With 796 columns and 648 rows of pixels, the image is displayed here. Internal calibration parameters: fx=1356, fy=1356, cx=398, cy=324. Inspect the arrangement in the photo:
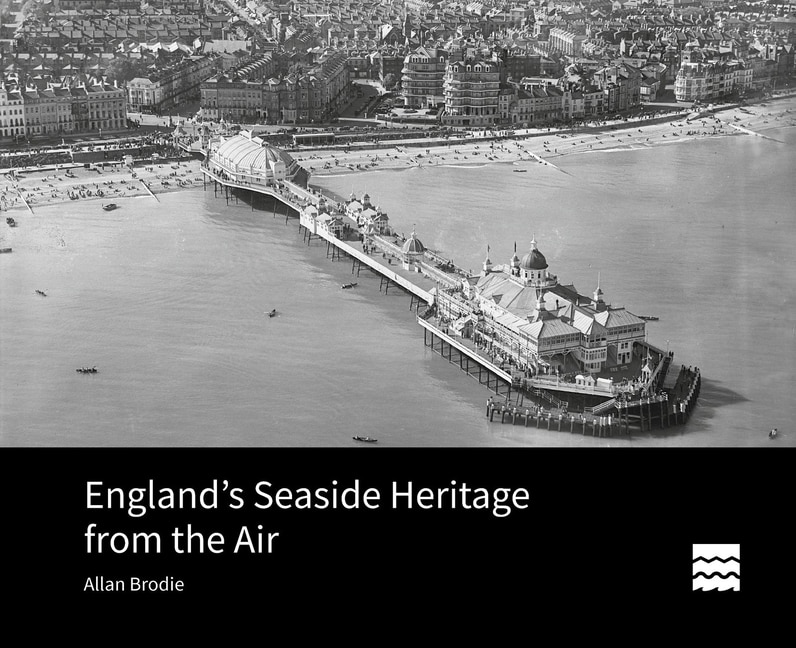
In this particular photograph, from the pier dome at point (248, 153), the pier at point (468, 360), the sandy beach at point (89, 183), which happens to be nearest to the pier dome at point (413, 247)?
the pier at point (468, 360)

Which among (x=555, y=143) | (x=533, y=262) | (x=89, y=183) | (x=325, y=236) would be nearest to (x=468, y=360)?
(x=533, y=262)

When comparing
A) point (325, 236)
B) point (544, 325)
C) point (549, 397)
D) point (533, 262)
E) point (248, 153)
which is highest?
point (248, 153)

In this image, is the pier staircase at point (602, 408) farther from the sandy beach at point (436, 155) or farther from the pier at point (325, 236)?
the sandy beach at point (436, 155)

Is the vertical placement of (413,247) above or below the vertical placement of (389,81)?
below

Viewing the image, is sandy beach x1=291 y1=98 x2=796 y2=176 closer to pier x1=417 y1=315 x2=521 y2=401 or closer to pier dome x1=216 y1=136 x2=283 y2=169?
pier dome x1=216 y1=136 x2=283 y2=169

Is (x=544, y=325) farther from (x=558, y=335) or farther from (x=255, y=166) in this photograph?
(x=255, y=166)

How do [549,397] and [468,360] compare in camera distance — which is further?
[468,360]
